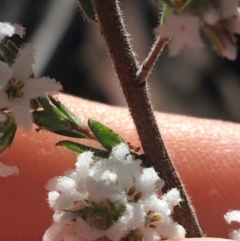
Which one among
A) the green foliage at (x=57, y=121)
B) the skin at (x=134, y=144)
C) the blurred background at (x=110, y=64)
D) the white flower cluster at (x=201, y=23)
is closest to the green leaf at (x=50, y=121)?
the green foliage at (x=57, y=121)

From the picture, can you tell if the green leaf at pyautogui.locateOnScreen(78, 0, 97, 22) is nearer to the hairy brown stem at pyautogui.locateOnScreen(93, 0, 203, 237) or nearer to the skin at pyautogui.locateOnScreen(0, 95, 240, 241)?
the hairy brown stem at pyautogui.locateOnScreen(93, 0, 203, 237)

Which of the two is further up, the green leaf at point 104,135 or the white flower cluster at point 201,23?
the white flower cluster at point 201,23

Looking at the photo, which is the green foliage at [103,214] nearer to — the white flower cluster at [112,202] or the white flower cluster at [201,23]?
the white flower cluster at [112,202]

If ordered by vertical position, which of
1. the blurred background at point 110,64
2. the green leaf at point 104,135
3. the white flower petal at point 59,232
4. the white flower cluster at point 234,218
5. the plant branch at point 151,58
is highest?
the plant branch at point 151,58

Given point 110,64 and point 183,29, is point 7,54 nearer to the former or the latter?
point 183,29

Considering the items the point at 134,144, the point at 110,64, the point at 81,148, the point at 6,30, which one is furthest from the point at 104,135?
the point at 110,64

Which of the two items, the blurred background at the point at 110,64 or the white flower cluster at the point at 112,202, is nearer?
the white flower cluster at the point at 112,202

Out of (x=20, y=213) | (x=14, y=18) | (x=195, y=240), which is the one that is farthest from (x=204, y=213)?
(x=14, y=18)
